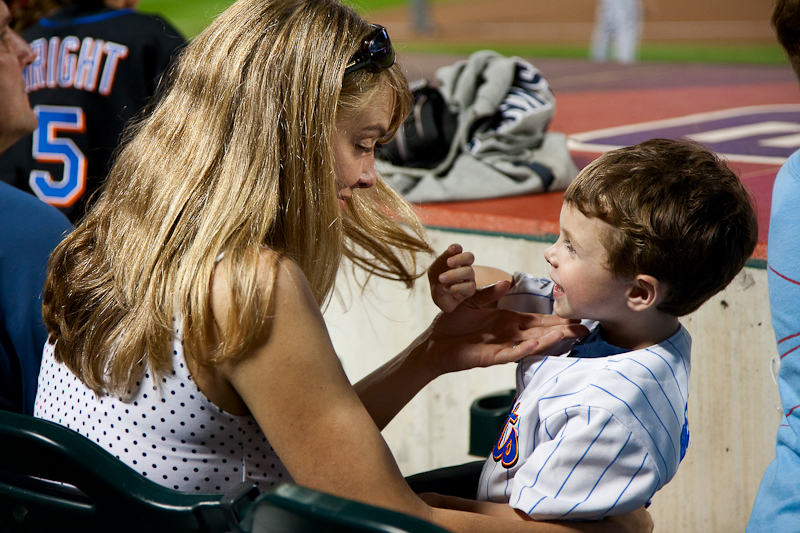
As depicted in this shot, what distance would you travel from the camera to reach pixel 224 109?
3.74 feet

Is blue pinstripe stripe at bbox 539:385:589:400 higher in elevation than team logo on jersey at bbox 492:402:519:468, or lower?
higher

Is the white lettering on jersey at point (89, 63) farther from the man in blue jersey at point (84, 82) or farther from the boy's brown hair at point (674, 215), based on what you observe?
the boy's brown hair at point (674, 215)

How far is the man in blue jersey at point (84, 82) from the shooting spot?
2576 millimetres

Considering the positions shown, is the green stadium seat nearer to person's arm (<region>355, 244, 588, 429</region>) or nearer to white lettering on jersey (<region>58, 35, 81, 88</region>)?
person's arm (<region>355, 244, 588, 429</region>)

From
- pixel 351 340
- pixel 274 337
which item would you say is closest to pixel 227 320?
pixel 274 337

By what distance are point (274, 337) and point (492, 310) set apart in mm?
489

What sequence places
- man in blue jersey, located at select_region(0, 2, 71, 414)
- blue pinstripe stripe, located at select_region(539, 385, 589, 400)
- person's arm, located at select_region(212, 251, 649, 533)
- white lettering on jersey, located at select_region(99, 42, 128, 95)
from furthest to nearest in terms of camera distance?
white lettering on jersey, located at select_region(99, 42, 128, 95) < man in blue jersey, located at select_region(0, 2, 71, 414) < blue pinstripe stripe, located at select_region(539, 385, 589, 400) < person's arm, located at select_region(212, 251, 649, 533)

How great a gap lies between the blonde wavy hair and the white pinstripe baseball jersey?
0.41 metres

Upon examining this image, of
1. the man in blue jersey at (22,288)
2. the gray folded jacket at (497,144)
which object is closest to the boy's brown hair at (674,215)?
the man in blue jersey at (22,288)

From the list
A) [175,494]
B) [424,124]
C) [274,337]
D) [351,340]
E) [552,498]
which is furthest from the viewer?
[424,124]

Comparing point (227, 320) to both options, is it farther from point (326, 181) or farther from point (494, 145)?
point (494, 145)

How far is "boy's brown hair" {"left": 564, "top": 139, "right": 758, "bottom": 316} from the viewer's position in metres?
1.14

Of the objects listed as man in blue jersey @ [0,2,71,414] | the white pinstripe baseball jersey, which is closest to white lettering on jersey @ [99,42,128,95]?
man in blue jersey @ [0,2,71,414]

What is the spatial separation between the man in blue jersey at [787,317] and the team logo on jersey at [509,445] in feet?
1.16
